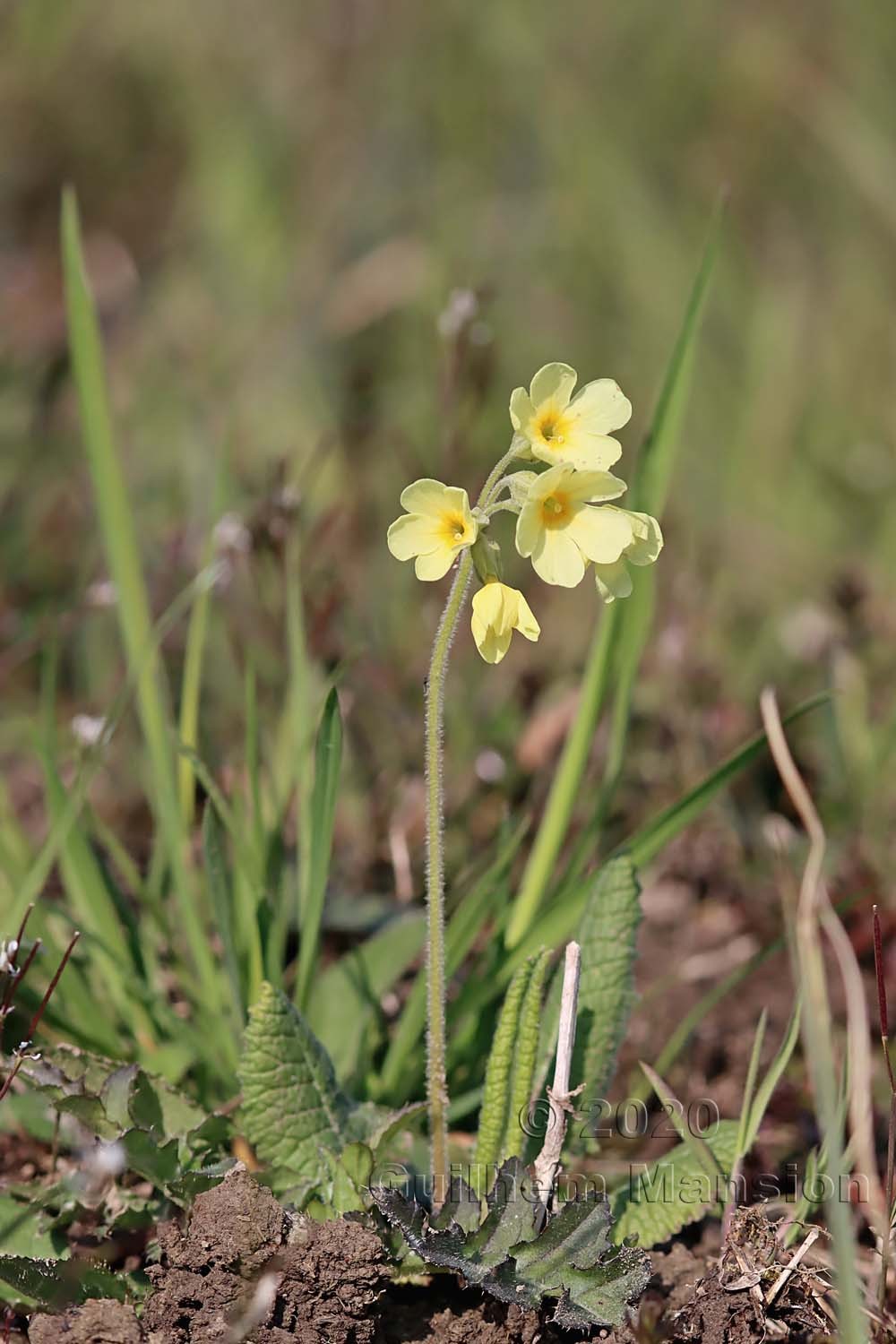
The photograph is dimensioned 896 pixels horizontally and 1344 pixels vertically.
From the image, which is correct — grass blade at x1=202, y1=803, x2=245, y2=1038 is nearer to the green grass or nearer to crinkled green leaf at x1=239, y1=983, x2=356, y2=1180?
the green grass

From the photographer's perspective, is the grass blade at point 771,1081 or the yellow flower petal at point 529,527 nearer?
the yellow flower petal at point 529,527

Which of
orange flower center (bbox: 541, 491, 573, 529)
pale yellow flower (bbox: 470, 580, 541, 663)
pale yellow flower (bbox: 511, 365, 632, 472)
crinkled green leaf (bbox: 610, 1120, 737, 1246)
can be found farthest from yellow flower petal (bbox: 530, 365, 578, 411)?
crinkled green leaf (bbox: 610, 1120, 737, 1246)

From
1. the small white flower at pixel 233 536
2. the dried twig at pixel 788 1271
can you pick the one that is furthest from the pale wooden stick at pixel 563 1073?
the small white flower at pixel 233 536

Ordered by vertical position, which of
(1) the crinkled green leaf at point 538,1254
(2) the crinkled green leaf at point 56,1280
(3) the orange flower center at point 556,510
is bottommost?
(2) the crinkled green leaf at point 56,1280

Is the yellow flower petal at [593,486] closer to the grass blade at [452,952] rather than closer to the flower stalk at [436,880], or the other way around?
the flower stalk at [436,880]

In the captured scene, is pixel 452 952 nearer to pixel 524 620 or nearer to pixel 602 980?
pixel 602 980

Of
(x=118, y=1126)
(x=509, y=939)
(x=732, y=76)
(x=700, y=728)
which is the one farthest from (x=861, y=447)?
(x=118, y=1126)
